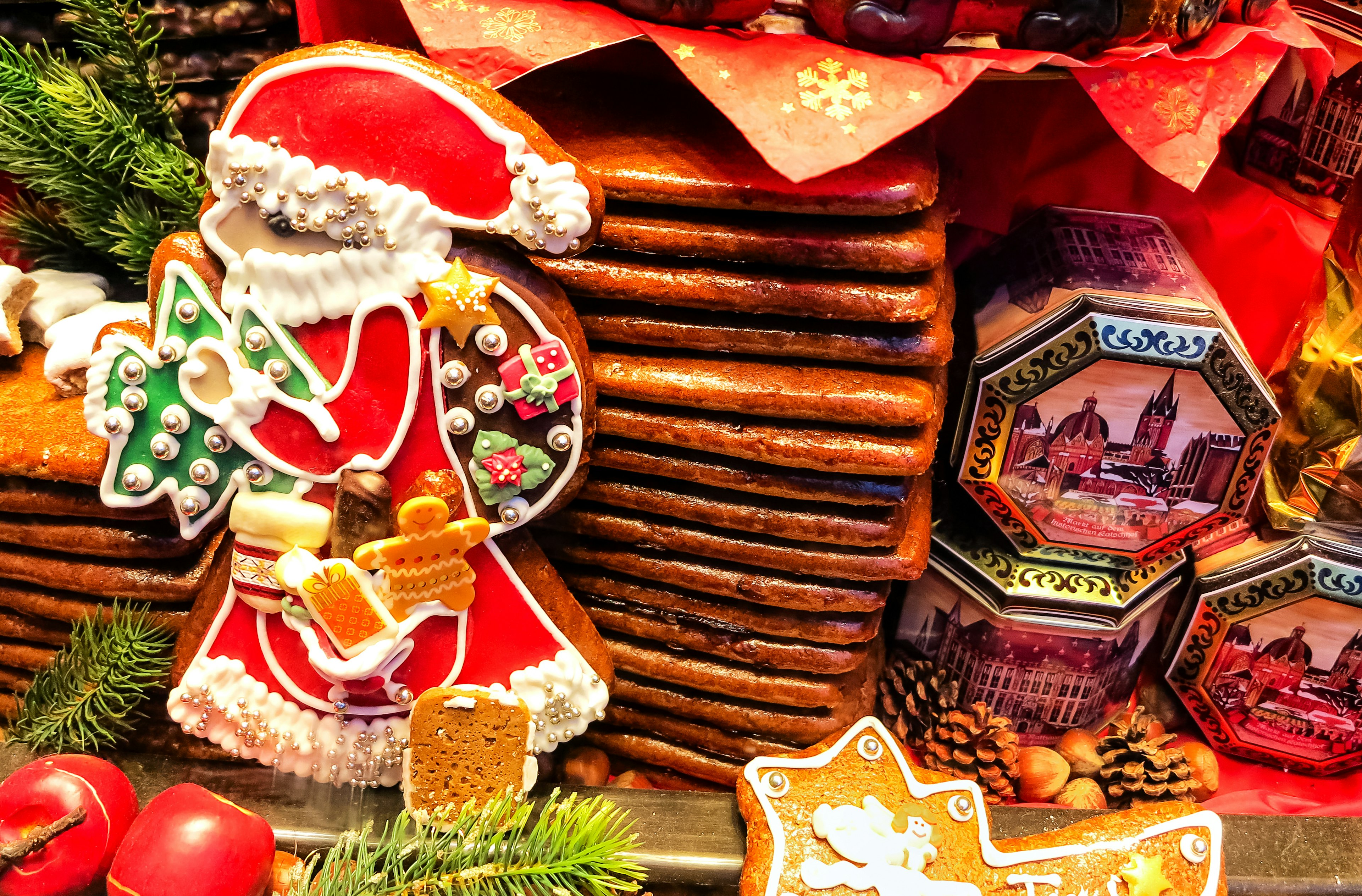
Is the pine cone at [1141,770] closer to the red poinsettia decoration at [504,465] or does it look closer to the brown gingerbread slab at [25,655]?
the red poinsettia decoration at [504,465]

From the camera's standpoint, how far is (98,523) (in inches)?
45.3

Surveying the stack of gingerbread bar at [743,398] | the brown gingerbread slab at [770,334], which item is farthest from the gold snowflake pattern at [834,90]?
the brown gingerbread slab at [770,334]

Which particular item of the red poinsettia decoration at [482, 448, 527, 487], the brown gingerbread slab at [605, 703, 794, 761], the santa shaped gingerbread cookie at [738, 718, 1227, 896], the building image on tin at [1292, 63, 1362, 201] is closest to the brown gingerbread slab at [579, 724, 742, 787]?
the brown gingerbread slab at [605, 703, 794, 761]

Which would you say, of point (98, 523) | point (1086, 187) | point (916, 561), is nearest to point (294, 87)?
point (98, 523)

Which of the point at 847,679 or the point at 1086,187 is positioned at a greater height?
the point at 1086,187

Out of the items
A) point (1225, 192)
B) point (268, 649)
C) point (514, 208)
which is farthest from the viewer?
point (1225, 192)

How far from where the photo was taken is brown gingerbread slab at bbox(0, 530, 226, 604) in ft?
3.85

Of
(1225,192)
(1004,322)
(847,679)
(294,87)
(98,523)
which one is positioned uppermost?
(294,87)

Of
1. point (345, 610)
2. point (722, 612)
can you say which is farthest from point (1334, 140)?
point (345, 610)

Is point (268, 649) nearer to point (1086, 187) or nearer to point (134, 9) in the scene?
point (134, 9)

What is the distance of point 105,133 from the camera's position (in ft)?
3.92

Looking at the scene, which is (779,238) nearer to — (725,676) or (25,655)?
(725,676)

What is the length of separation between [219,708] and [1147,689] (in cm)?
127

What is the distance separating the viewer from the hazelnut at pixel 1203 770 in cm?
140
